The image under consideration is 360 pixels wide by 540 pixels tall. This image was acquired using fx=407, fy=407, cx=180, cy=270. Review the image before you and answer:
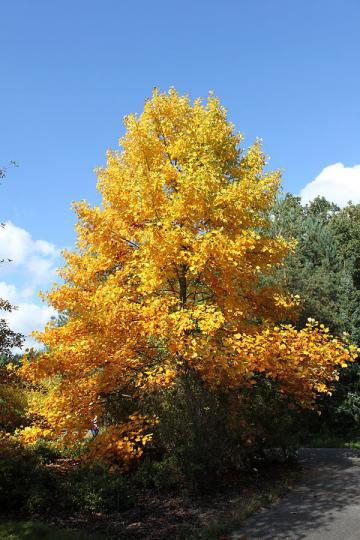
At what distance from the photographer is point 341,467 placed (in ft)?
35.9

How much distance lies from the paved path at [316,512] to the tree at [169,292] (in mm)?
2045

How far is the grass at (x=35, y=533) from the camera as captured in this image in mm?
6703

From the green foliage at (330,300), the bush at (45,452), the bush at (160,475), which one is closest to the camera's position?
the bush at (160,475)

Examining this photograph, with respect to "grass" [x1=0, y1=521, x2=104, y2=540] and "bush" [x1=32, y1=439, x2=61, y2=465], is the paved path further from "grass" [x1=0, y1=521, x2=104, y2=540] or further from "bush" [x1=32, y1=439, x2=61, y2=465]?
"bush" [x1=32, y1=439, x2=61, y2=465]

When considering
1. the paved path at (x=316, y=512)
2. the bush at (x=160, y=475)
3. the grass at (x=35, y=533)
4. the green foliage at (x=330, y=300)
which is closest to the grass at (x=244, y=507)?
the paved path at (x=316, y=512)

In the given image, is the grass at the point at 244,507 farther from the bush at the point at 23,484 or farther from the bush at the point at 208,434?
the bush at the point at 23,484

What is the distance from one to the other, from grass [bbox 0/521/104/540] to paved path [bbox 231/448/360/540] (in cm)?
268

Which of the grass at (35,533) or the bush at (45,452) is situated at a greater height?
the bush at (45,452)

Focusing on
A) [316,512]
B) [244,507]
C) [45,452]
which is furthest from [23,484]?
[316,512]

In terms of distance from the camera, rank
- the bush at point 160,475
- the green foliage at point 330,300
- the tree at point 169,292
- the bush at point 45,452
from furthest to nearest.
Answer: the green foliage at point 330,300
the bush at point 45,452
the bush at point 160,475
the tree at point 169,292

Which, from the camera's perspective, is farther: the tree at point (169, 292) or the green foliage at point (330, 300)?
the green foliage at point (330, 300)

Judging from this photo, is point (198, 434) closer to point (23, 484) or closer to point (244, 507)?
point (244, 507)

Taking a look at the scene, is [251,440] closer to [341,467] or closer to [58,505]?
[341,467]

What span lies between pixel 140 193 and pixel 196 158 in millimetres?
2109
